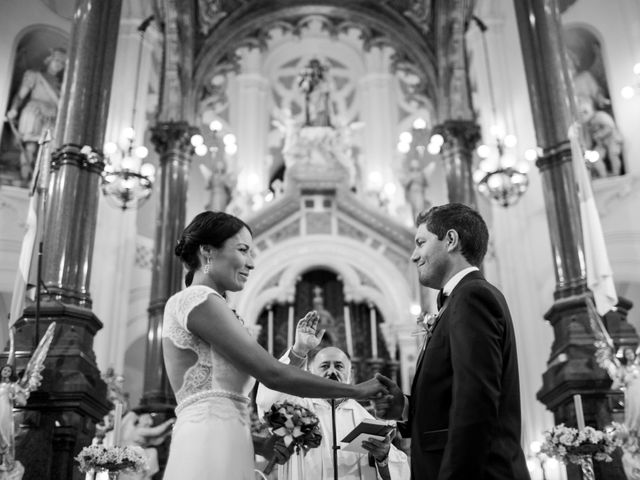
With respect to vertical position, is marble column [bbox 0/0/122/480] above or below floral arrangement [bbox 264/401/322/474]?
above

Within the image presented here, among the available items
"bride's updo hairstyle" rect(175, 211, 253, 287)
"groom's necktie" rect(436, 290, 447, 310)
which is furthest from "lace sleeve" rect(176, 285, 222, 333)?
"groom's necktie" rect(436, 290, 447, 310)

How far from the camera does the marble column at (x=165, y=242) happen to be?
933cm

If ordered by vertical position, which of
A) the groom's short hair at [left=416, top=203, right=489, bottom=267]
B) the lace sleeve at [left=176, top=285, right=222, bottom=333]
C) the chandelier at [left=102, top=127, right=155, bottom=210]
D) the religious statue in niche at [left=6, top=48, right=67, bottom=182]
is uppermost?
the religious statue in niche at [left=6, top=48, right=67, bottom=182]

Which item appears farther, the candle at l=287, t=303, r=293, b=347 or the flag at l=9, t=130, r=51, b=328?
the candle at l=287, t=303, r=293, b=347

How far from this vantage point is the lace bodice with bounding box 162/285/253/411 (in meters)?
2.66

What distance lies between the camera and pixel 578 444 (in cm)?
496

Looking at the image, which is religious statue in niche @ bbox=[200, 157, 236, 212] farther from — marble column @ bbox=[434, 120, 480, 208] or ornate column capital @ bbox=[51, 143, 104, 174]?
ornate column capital @ bbox=[51, 143, 104, 174]

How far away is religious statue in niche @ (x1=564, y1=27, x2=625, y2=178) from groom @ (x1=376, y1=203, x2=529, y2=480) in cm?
918

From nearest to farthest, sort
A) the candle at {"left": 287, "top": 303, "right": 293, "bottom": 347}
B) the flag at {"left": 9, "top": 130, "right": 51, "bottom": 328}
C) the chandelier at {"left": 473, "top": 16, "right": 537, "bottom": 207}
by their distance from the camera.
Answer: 1. the flag at {"left": 9, "top": 130, "right": 51, "bottom": 328}
2. the chandelier at {"left": 473, "top": 16, "right": 537, "bottom": 207}
3. the candle at {"left": 287, "top": 303, "right": 293, "bottom": 347}

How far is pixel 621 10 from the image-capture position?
1227cm

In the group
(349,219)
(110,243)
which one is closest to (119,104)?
(110,243)

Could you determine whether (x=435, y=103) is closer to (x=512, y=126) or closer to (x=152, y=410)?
(x=512, y=126)

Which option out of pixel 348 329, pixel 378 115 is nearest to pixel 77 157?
pixel 348 329

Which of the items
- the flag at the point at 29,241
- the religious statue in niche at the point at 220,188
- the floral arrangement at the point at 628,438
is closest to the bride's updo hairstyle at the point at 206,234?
the flag at the point at 29,241
